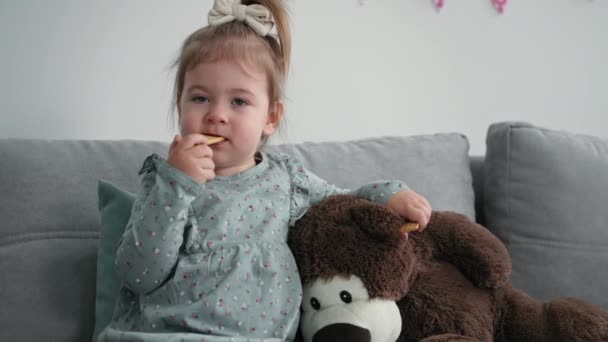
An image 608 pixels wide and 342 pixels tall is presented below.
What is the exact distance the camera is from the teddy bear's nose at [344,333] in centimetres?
81

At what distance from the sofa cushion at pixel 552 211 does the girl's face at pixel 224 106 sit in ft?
2.21

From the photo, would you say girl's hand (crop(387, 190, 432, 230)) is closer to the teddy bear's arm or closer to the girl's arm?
the teddy bear's arm

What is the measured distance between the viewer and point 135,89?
1.41 m

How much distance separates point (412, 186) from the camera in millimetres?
1295

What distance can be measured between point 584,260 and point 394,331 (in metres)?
0.66

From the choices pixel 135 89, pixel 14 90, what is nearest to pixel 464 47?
pixel 135 89

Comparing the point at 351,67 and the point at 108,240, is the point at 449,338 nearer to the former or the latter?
the point at 108,240

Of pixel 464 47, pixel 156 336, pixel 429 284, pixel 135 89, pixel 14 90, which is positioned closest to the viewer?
pixel 156 336

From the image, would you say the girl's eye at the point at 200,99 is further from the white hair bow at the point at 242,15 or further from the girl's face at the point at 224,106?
the white hair bow at the point at 242,15

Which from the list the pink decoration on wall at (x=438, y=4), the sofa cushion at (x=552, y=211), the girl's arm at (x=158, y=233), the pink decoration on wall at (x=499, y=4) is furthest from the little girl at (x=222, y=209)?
the pink decoration on wall at (x=499, y=4)

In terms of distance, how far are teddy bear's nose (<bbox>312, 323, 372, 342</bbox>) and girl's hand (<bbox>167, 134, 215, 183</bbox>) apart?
0.30 meters

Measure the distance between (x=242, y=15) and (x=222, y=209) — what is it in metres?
0.37

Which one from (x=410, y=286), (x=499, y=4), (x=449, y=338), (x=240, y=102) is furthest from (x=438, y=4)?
(x=449, y=338)

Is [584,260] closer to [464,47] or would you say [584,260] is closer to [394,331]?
[394,331]
